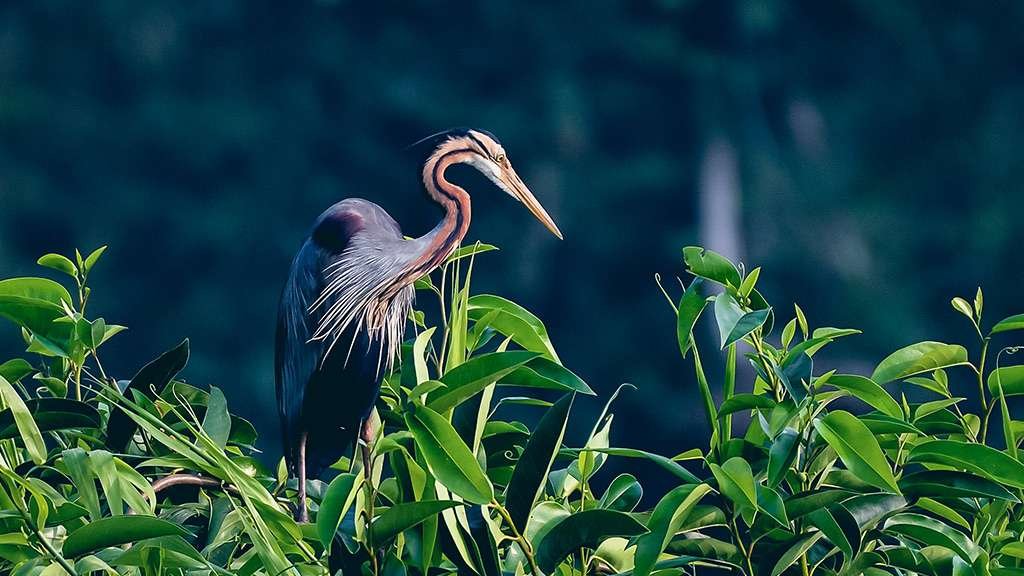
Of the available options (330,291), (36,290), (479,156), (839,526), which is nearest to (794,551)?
(839,526)

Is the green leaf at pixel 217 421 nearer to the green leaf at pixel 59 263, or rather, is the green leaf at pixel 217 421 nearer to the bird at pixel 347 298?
the green leaf at pixel 59 263

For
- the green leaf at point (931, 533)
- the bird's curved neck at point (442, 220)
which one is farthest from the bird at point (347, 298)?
the green leaf at point (931, 533)

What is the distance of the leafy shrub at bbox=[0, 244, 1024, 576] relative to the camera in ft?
1.56

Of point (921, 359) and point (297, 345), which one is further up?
point (921, 359)

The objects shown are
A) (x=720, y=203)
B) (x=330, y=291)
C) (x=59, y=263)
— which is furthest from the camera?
(x=720, y=203)

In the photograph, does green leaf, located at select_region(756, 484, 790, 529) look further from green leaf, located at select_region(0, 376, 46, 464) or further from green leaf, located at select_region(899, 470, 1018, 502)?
green leaf, located at select_region(0, 376, 46, 464)

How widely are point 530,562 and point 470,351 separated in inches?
5.1

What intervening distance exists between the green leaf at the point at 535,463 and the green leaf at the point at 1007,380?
19 cm

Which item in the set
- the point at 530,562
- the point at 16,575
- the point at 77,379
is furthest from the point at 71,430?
the point at 530,562

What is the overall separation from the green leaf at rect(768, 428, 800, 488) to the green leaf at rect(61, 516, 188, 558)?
0.68 ft

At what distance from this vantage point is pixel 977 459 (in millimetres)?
488

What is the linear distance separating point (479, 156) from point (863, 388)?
0.78 meters

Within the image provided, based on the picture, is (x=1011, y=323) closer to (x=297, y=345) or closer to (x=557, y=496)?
(x=557, y=496)

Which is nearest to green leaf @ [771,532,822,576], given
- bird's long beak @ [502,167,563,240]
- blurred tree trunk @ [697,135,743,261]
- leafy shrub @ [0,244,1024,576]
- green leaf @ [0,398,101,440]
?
leafy shrub @ [0,244,1024,576]
